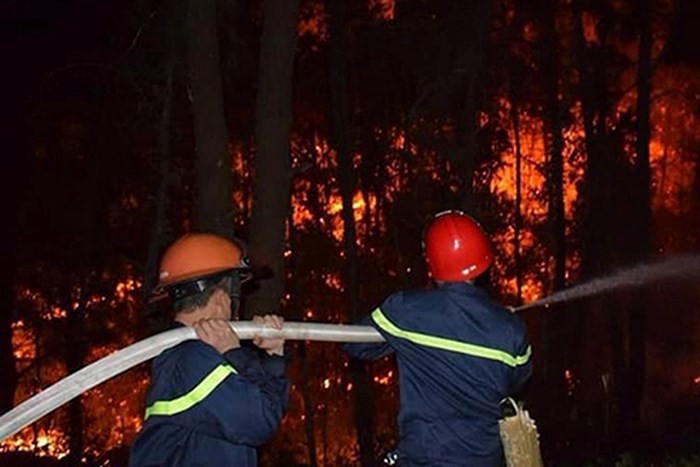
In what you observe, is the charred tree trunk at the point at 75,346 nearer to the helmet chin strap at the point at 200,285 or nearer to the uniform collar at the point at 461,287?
the uniform collar at the point at 461,287

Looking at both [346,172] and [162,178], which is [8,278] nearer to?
[162,178]

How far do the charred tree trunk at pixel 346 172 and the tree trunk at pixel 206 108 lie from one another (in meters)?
12.0

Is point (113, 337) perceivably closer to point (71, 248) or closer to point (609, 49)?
point (71, 248)

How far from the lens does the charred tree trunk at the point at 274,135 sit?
10.5 m

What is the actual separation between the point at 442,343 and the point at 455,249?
447 mm

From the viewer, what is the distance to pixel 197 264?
381 cm

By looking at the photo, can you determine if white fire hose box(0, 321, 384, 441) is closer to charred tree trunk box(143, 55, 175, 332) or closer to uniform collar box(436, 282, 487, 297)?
uniform collar box(436, 282, 487, 297)

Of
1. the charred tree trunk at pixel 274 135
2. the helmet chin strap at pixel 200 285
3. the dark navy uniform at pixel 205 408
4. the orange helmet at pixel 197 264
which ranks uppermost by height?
the charred tree trunk at pixel 274 135

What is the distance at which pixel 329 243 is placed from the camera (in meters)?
30.2

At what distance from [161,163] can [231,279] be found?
14.1 meters

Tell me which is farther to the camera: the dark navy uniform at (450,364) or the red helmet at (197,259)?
the dark navy uniform at (450,364)

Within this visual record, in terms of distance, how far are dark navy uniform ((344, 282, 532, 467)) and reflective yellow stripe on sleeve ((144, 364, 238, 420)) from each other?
1046 mm

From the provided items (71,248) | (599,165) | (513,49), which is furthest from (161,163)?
(599,165)

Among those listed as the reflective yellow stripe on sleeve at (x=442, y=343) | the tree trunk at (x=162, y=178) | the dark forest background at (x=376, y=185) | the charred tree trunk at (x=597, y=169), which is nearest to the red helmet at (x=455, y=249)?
the reflective yellow stripe on sleeve at (x=442, y=343)
